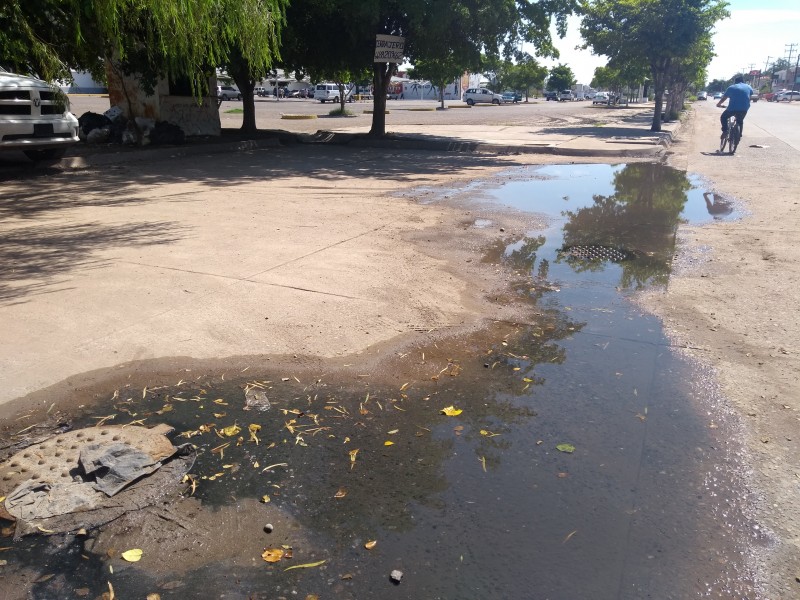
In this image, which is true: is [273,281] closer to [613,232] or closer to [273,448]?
[273,448]

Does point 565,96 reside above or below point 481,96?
above

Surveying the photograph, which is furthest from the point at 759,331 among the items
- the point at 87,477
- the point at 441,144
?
the point at 441,144

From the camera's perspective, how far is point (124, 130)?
1778 cm

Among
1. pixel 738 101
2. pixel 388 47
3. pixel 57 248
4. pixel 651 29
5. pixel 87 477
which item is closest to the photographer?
pixel 87 477

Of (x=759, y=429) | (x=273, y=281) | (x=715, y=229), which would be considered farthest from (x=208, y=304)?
(x=715, y=229)

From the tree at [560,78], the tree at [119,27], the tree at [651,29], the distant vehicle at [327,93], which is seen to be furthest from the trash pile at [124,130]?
the tree at [560,78]

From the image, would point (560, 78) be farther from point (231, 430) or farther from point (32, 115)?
point (231, 430)

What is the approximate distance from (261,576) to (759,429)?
298 centimetres

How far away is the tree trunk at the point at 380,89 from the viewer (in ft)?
70.4

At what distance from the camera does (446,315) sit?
5.72 m

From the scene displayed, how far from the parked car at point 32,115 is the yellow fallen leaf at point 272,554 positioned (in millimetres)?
10283

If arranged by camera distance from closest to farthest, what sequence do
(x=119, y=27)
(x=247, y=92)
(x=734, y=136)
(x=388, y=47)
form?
1. (x=119, y=27)
2. (x=734, y=136)
3. (x=388, y=47)
4. (x=247, y=92)

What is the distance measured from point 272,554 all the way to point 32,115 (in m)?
11.6

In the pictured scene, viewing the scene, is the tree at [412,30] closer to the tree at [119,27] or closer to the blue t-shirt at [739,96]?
the blue t-shirt at [739,96]
